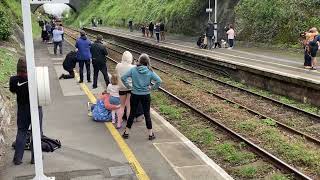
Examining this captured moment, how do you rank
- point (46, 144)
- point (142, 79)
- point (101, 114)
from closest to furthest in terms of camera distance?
point (46, 144) → point (142, 79) → point (101, 114)

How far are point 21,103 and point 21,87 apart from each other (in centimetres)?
27

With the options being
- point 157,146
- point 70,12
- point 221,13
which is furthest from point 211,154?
point 70,12

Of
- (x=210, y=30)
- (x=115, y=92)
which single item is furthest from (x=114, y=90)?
(x=210, y=30)

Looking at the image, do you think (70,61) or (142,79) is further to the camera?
(70,61)

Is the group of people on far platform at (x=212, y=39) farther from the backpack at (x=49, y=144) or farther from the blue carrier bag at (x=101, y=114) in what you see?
the backpack at (x=49, y=144)

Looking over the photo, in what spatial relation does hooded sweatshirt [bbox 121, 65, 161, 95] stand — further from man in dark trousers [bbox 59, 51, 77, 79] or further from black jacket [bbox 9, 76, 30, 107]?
man in dark trousers [bbox 59, 51, 77, 79]

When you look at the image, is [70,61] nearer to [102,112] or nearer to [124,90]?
[102,112]

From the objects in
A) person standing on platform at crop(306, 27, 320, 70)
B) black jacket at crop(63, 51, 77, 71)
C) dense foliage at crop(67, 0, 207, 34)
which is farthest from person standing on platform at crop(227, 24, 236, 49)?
black jacket at crop(63, 51, 77, 71)

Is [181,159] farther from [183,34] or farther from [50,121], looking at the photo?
[183,34]

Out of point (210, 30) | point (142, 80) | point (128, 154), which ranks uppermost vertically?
point (210, 30)

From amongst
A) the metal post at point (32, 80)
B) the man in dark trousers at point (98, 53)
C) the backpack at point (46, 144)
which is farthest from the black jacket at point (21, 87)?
the man in dark trousers at point (98, 53)

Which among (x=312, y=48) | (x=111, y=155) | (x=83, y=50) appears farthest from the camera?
(x=312, y=48)

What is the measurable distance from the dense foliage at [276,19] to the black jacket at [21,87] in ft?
67.9

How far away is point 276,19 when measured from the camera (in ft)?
92.7
